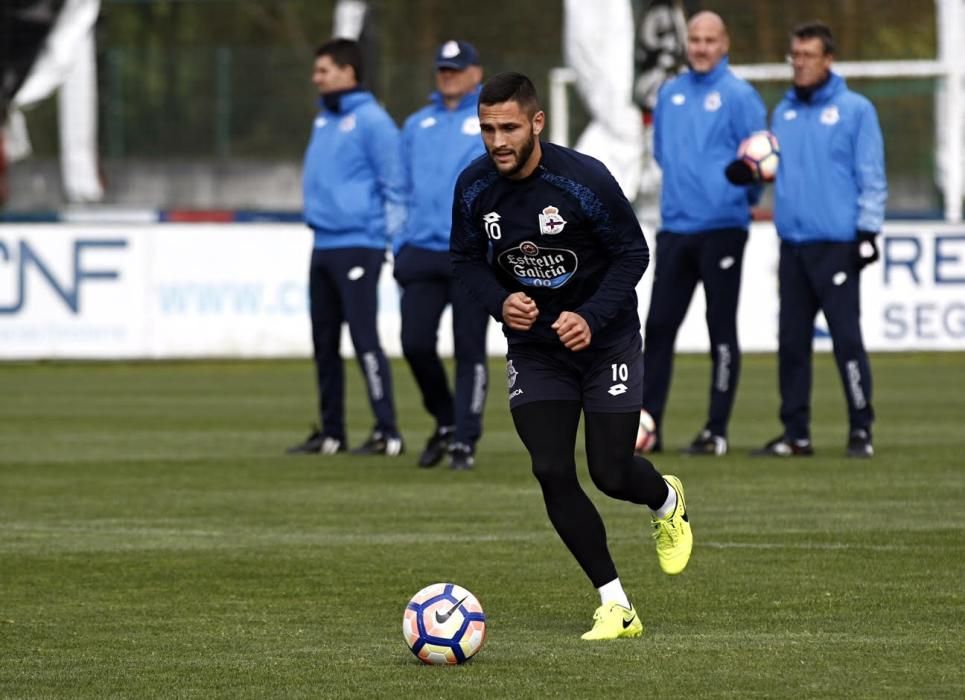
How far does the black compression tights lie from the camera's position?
24.8 feet

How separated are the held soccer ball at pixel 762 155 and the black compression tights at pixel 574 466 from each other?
570 centimetres

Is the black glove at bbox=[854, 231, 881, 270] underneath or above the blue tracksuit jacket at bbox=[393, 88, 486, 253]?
underneath

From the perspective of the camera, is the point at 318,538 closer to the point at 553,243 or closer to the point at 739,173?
the point at 553,243

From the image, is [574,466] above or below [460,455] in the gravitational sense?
above

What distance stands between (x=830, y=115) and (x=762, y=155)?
1.84 feet

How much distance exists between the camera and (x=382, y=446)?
1452cm

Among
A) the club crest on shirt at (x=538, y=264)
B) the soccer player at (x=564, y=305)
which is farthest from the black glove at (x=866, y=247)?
the club crest on shirt at (x=538, y=264)

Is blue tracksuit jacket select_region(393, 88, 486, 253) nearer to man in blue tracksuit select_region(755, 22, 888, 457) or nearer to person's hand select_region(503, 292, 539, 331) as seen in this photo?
man in blue tracksuit select_region(755, 22, 888, 457)

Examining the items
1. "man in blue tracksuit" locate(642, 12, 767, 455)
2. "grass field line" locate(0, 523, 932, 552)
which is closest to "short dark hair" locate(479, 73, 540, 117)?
"grass field line" locate(0, 523, 932, 552)

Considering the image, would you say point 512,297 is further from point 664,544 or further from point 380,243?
point 380,243

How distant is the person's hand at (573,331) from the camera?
24.4 feet

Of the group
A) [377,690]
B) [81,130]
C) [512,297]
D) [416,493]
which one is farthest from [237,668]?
[81,130]

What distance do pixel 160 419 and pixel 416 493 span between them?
18.6ft

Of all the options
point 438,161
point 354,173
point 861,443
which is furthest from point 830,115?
point 354,173
